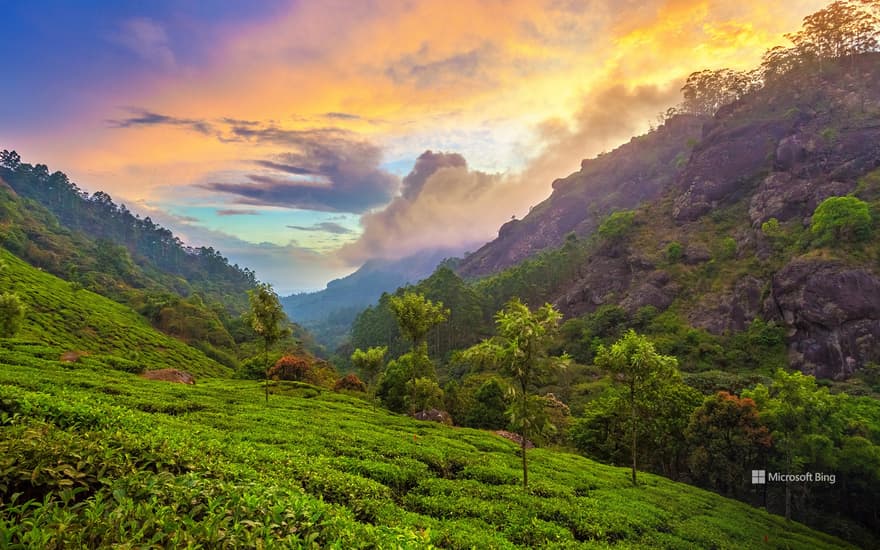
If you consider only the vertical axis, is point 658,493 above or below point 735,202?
below

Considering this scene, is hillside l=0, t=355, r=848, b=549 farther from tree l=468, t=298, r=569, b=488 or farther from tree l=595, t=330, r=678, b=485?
tree l=595, t=330, r=678, b=485

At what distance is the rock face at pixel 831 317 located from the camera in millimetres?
61062

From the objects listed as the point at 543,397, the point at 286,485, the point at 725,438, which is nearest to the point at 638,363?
the point at 543,397

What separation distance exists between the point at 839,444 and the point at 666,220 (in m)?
104

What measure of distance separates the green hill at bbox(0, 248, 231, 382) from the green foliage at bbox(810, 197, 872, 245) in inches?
4375

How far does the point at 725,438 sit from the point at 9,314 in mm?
66574

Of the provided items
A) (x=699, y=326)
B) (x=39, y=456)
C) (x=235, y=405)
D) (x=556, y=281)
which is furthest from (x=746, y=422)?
(x=556, y=281)

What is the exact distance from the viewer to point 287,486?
9898mm

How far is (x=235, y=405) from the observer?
26.1 m

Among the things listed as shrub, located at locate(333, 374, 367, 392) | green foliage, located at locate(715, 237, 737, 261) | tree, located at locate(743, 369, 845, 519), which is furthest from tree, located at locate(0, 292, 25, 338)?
green foliage, located at locate(715, 237, 737, 261)

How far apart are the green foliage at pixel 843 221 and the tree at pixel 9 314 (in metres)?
117

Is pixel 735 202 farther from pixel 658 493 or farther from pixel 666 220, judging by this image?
pixel 658 493

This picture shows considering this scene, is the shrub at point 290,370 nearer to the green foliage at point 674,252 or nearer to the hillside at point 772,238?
the hillside at point 772,238

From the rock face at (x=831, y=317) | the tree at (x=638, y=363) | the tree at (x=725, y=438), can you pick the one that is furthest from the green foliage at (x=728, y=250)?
the tree at (x=638, y=363)
